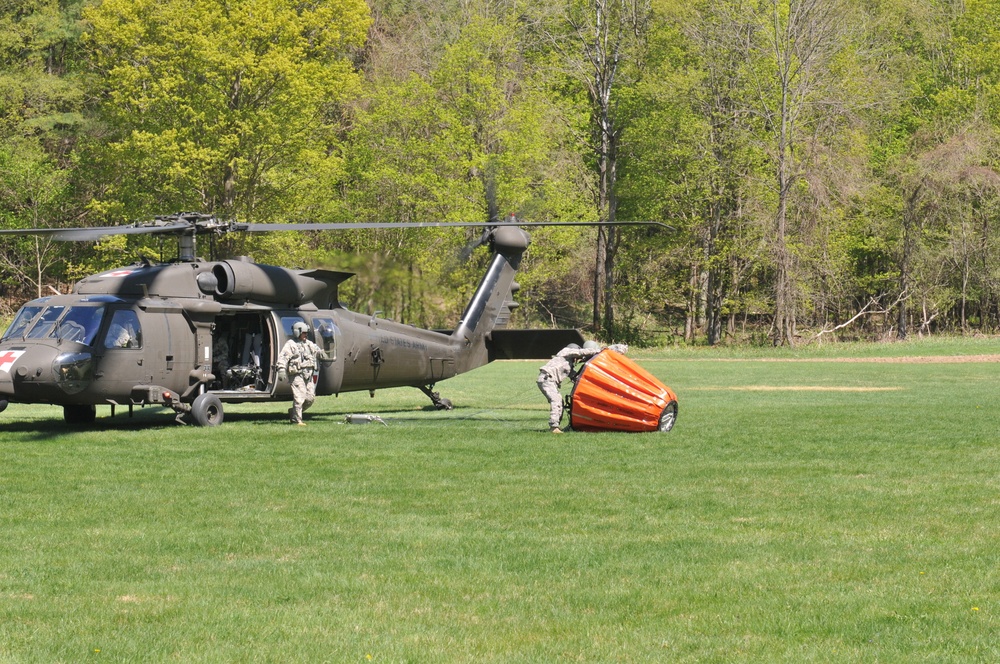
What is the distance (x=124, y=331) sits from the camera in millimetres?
19125

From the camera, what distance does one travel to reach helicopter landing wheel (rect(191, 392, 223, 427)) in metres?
19.9

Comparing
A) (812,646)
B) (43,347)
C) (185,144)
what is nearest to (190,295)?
(43,347)

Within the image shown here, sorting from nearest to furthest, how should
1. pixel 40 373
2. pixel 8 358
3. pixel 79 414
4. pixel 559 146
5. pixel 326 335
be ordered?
pixel 40 373
pixel 8 358
pixel 79 414
pixel 326 335
pixel 559 146

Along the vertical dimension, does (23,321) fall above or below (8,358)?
above

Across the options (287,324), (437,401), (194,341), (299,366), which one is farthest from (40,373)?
(437,401)

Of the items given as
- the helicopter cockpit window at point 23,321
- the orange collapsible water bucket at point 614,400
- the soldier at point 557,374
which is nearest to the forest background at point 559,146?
the helicopter cockpit window at point 23,321

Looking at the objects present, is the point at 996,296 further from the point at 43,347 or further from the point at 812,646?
the point at 812,646

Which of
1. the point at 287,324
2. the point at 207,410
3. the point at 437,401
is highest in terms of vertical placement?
the point at 287,324

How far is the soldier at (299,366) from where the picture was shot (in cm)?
2031

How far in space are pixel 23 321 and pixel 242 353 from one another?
3696 millimetres

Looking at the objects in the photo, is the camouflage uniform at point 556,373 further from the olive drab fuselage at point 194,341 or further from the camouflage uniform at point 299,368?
the olive drab fuselage at point 194,341

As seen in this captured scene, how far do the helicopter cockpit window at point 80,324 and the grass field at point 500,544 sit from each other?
4.83 ft

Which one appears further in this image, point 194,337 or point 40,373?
Answer: point 194,337

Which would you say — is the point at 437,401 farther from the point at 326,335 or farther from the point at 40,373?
the point at 40,373
